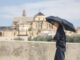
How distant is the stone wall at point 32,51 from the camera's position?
6.07 m

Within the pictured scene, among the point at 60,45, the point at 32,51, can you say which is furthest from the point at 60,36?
the point at 32,51

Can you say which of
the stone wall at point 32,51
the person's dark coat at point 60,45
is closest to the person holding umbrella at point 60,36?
the person's dark coat at point 60,45

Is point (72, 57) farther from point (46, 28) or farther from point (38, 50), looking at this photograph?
point (46, 28)

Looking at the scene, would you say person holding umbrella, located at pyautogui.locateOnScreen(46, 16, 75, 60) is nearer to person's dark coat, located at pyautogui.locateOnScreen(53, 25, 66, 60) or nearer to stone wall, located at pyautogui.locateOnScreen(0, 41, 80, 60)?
person's dark coat, located at pyautogui.locateOnScreen(53, 25, 66, 60)

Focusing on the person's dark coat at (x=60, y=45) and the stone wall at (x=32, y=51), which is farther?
the stone wall at (x=32, y=51)

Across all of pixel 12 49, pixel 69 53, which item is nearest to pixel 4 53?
pixel 12 49

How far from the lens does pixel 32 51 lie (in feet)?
20.0

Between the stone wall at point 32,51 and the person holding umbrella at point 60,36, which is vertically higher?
the person holding umbrella at point 60,36

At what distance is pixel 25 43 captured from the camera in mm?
6109

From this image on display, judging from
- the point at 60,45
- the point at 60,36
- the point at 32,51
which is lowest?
the point at 32,51

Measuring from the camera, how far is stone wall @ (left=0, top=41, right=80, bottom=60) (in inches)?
239

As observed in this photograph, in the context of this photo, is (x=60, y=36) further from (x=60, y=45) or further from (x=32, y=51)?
(x=32, y=51)

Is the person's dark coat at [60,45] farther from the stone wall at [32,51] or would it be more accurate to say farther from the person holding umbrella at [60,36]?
the stone wall at [32,51]

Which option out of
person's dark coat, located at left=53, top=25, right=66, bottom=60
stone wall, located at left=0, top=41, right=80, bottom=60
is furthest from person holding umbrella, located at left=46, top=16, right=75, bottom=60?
stone wall, located at left=0, top=41, right=80, bottom=60
